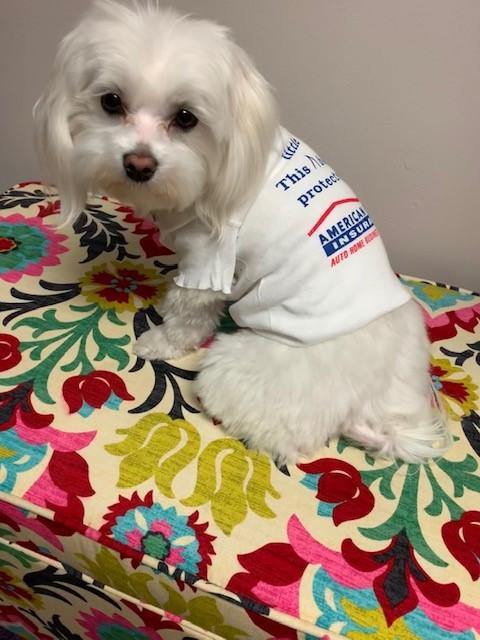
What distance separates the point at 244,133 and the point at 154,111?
5.0 inches

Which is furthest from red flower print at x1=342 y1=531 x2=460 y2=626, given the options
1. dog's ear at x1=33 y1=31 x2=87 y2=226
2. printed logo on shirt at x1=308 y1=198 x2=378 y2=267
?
dog's ear at x1=33 y1=31 x2=87 y2=226

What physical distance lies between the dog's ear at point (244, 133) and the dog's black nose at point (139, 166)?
3.9 inches

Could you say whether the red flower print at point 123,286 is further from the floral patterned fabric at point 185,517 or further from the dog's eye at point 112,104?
the dog's eye at point 112,104

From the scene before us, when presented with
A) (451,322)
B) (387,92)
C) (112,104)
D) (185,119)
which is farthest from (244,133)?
(451,322)

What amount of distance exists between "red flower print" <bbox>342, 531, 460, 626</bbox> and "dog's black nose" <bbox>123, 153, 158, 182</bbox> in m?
0.56

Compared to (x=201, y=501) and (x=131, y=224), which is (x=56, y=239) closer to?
Result: (x=131, y=224)

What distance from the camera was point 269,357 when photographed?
0.85 m

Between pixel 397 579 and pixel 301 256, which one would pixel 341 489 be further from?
pixel 301 256

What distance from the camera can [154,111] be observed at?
755 millimetres

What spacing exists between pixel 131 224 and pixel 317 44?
0.55 meters

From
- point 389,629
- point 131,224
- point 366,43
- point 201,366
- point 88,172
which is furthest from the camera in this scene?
point 131,224

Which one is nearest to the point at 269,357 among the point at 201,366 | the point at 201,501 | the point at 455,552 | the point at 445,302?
the point at 201,366

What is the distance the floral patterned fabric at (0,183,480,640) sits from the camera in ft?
2.24

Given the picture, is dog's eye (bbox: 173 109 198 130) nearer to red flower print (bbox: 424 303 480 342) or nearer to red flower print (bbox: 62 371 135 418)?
→ red flower print (bbox: 62 371 135 418)
